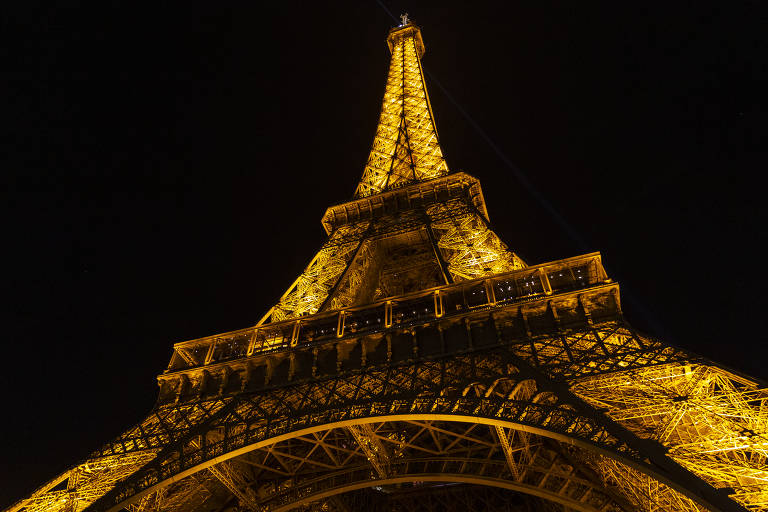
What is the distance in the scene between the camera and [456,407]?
10.4 meters

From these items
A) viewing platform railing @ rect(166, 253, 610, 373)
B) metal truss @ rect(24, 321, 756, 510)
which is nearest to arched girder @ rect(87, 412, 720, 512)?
metal truss @ rect(24, 321, 756, 510)

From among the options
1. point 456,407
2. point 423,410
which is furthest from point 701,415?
point 423,410

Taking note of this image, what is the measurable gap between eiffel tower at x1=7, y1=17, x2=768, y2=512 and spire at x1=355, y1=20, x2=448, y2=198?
26.5 ft

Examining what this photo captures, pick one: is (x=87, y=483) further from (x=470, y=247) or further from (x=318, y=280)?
(x=470, y=247)

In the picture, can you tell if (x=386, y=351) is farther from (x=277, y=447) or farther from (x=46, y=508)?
(x=46, y=508)

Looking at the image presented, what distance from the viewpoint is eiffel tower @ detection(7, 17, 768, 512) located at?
9.12 metres

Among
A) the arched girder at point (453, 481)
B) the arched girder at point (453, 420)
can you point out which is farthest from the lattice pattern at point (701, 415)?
the arched girder at point (453, 481)

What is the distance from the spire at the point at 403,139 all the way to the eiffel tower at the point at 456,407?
809 cm

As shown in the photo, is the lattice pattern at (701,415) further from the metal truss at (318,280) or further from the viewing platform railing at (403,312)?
the metal truss at (318,280)

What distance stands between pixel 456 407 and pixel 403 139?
20.8m

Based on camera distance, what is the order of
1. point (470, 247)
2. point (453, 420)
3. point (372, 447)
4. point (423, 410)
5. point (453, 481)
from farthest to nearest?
point (470, 247), point (372, 447), point (453, 481), point (423, 410), point (453, 420)

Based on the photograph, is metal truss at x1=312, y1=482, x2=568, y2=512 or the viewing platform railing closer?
the viewing platform railing

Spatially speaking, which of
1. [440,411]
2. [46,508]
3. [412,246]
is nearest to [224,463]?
[46,508]

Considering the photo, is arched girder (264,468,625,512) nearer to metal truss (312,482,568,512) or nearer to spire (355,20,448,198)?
metal truss (312,482,568,512)
